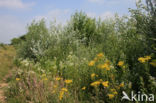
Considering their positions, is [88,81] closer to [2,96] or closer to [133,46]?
[133,46]

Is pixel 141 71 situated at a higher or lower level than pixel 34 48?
lower

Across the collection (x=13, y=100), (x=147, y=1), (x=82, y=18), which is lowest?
(x=13, y=100)

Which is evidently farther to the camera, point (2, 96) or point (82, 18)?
point (82, 18)

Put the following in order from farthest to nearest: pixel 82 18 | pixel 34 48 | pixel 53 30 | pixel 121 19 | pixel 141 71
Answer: pixel 82 18 < pixel 53 30 < pixel 34 48 < pixel 121 19 < pixel 141 71

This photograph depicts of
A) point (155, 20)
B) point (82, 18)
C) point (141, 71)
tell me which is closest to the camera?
point (141, 71)

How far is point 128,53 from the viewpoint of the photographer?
15.8ft

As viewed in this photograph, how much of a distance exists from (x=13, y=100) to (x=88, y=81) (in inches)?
73.8

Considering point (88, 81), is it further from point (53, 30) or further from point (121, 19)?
point (53, 30)

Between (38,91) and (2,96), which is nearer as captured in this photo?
(38,91)

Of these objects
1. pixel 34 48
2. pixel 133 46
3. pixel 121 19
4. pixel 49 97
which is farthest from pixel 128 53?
pixel 34 48

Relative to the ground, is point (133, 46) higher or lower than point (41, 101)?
higher

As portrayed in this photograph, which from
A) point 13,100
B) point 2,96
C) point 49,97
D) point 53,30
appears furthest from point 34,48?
point 49,97

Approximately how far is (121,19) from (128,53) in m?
2.98

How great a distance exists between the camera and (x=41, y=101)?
372cm
